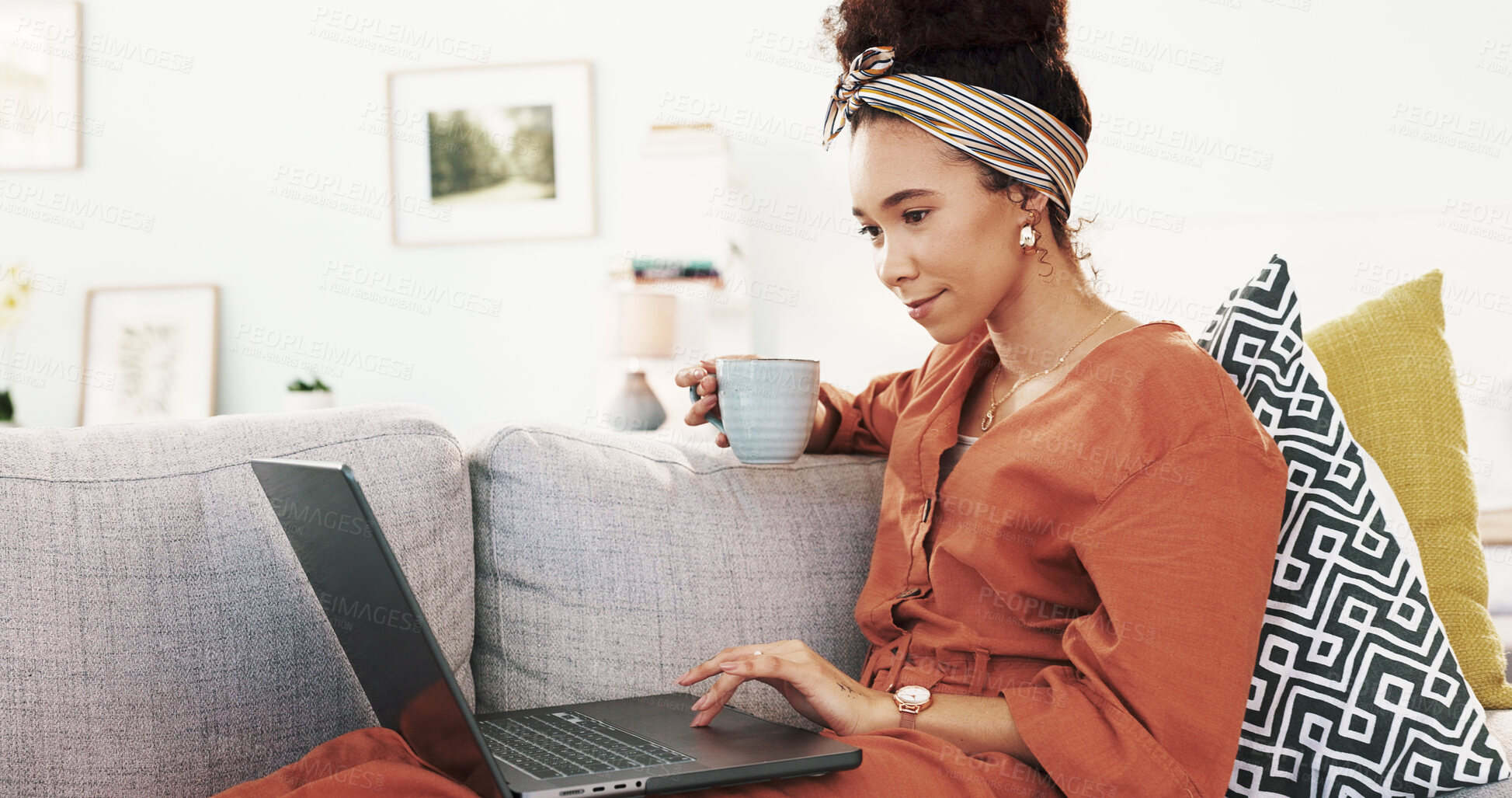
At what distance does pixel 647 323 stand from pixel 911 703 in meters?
2.17

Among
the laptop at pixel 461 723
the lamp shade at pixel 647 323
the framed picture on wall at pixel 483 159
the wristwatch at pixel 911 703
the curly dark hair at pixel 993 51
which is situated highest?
the framed picture on wall at pixel 483 159

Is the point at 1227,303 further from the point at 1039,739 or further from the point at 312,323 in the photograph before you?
the point at 312,323

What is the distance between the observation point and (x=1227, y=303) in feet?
3.68

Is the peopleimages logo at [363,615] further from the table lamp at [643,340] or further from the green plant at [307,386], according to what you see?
the green plant at [307,386]

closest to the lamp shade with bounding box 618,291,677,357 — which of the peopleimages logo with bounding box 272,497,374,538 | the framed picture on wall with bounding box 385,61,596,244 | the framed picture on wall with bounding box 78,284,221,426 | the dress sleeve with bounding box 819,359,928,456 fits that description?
the framed picture on wall with bounding box 385,61,596,244

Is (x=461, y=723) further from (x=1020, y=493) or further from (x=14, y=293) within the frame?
(x=14, y=293)

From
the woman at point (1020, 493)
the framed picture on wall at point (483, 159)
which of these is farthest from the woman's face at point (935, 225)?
the framed picture on wall at point (483, 159)

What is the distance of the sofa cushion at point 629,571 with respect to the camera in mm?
1122

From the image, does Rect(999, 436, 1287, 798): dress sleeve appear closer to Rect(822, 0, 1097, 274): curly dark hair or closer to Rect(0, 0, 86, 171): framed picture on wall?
Rect(822, 0, 1097, 274): curly dark hair

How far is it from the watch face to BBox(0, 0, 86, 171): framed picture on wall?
3.72 m

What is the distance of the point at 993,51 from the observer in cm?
109

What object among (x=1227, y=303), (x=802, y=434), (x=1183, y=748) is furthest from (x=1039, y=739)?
(x=1227, y=303)

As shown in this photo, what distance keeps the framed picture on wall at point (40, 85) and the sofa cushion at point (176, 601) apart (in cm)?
319

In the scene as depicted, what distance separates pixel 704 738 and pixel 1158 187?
278 centimetres
